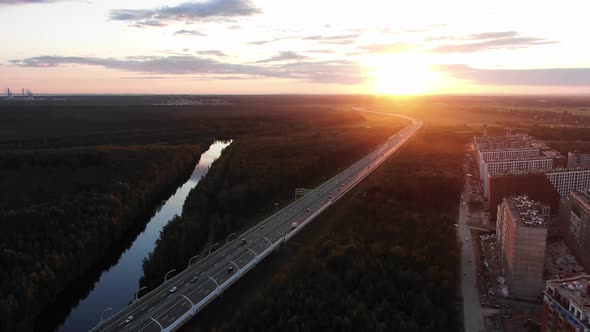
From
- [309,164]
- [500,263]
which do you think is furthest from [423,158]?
[500,263]

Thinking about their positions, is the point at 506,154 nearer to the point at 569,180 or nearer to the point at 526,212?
the point at 569,180

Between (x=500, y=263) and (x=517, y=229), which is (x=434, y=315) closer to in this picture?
(x=517, y=229)

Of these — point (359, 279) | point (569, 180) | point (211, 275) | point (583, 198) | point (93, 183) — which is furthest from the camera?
point (93, 183)

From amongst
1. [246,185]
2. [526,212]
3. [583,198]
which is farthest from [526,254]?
[246,185]

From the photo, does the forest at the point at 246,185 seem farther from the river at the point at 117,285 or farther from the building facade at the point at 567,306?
the building facade at the point at 567,306

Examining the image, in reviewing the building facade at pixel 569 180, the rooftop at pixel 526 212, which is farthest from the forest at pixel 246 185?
the building facade at pixel 569 180

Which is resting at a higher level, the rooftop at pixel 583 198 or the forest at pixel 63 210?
the rooftop at pixel 583 198

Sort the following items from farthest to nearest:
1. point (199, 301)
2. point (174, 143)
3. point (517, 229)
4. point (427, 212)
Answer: point (174, 143) → point (427, 212) → point (517, 229) → point (199, 301)
